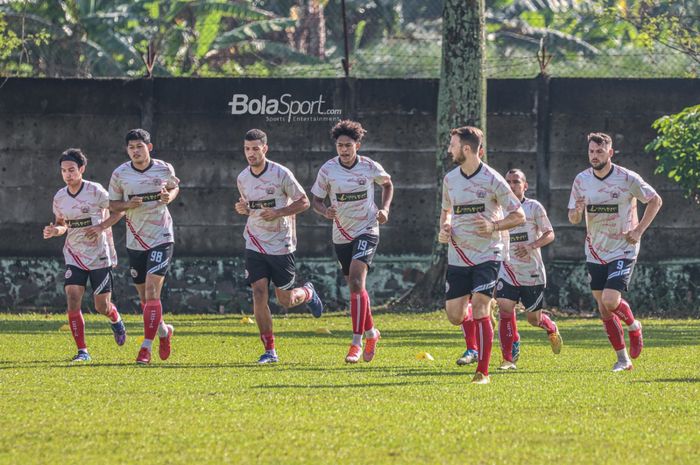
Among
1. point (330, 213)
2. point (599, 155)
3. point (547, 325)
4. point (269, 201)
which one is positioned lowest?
point (547, 325)

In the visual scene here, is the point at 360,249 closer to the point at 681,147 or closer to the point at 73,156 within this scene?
the point at 73,156

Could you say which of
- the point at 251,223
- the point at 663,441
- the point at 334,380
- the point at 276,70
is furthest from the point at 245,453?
the point at 276,70

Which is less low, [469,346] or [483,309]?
[483,309]

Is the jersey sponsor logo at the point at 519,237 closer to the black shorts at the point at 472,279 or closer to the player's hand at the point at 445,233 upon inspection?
the black shorts at the point at 472,279

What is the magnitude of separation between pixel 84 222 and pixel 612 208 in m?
5.07

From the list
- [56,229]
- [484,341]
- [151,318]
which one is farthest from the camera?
[56,229]

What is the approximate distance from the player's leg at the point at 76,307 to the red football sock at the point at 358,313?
247 cm

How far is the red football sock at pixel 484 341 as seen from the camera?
11.2 m

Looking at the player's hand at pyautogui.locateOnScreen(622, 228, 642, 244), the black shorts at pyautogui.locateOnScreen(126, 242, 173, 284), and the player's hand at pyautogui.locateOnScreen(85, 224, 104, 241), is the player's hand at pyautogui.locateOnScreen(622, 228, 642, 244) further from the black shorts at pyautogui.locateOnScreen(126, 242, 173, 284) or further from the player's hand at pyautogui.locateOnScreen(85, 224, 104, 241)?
the player's hand at pyautogui.locateOnScreen(85, 224, 104, 241)

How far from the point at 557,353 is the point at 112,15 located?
30.8 m

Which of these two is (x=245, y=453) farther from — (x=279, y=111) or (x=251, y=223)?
(x=279, y=111)

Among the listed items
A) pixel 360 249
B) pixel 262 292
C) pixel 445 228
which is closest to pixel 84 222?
pixel 262 292

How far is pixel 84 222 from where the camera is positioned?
46.4ft

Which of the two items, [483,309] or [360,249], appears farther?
[360,249]
